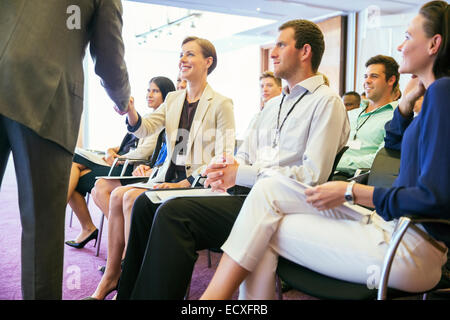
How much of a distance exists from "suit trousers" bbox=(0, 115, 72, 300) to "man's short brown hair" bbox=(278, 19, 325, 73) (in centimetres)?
109

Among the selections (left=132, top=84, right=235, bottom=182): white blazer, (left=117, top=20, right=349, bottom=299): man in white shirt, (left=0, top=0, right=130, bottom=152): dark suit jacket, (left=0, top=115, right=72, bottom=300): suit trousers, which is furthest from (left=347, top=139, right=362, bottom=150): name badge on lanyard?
(left=0, top=115, right=72, bottom=300): suit trousers

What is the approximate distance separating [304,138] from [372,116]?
135cm

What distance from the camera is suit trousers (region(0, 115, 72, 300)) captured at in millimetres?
1276

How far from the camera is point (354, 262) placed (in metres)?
1.15

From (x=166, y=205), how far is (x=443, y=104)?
0.95 metres

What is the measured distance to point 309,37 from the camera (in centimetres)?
183

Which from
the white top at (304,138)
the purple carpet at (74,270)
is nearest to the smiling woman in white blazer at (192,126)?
the purple carpet at (74,270)

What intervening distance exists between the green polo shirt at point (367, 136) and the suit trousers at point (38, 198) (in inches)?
70.8

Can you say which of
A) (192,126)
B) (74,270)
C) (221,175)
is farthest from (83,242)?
→ (221,175)

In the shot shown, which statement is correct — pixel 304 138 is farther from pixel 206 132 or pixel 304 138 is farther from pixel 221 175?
pixel 206 132

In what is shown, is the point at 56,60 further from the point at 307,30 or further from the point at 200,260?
the point at 200,260

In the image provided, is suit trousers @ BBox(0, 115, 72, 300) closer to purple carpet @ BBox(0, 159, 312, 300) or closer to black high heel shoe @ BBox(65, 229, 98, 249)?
purple carpet @ BBox(0, 159, 312, 300)

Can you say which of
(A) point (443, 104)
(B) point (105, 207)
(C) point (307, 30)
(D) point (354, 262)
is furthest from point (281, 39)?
(B) point (105, 207)

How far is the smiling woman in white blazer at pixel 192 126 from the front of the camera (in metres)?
2.17
